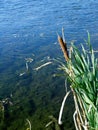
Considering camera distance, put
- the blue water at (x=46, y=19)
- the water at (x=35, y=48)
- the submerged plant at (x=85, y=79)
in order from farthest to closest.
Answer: the blue water at (x=46, y=19) → the water at (x=35, y=48) → the submerged plant at (x=85, y=79)

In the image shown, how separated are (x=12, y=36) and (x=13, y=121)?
636 cm

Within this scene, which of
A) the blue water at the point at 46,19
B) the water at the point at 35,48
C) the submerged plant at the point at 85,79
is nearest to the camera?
the submerged plant at the point at 85,79

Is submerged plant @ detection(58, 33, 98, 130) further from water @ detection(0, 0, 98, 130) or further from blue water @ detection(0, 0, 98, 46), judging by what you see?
blue water @ detection(0, 0, 98, 46)

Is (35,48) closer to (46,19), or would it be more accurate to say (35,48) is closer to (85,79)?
(46,19)

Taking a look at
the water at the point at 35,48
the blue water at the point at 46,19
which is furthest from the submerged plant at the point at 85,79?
the blue water at the point at 46,19

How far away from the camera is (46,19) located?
15.9m

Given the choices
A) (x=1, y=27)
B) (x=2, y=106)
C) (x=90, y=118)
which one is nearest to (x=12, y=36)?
(x=1, y=27)

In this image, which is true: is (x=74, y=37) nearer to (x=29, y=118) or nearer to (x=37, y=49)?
(x=37, y=49)

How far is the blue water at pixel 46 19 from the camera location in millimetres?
14039

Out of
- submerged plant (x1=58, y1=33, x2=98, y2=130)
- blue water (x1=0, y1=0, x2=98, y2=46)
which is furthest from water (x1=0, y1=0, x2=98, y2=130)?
submerged plant (x1=58, y1=33, x2=98, y2=130)

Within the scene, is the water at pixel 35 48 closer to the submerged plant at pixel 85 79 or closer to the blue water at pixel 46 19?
the blue water at pixel 46 19

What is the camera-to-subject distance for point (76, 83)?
14.3 feet

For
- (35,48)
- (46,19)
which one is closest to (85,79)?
(35,48)

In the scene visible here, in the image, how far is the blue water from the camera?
553 inches
